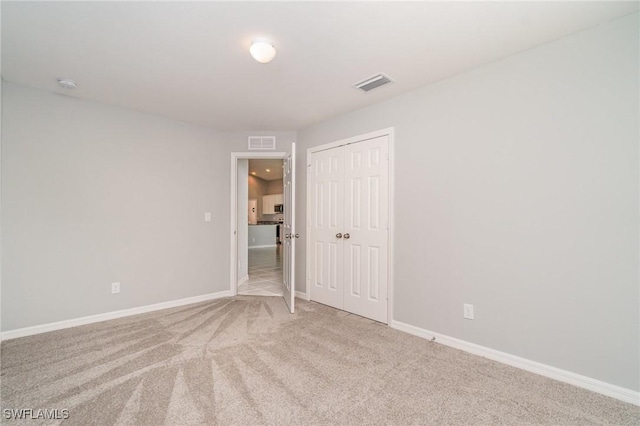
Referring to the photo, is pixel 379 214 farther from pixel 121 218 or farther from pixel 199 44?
pixel 121 218

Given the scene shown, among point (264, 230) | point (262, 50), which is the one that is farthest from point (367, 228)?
point (264, 230)

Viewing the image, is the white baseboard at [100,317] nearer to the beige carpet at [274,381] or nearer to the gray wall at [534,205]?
the beige carpet at [274,381]

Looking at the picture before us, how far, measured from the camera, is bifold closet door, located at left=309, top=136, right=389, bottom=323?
10.7 feet

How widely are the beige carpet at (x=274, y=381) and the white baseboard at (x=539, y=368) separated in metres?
0.07

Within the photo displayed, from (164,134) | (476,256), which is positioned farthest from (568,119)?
(164,134)

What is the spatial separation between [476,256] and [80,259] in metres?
4.22

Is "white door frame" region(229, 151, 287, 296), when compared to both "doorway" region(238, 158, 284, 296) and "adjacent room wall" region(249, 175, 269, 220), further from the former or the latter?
"adjacent room wall" region(249, 175, 269, 220)

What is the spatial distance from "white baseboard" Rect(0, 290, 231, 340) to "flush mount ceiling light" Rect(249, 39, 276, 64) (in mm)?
3336

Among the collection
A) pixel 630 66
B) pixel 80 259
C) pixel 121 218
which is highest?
pixel 630 66

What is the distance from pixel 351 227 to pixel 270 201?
9646 mm

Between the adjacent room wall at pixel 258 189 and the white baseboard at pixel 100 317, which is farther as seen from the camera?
the adjacent room wall at pixel 258 189

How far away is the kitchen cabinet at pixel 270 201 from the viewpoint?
41.3ft

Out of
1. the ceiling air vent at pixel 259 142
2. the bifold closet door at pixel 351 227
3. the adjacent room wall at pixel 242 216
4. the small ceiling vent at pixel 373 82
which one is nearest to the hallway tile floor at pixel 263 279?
the adjacent room wall at pixel 242 216

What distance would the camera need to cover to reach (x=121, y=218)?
3.43 m
